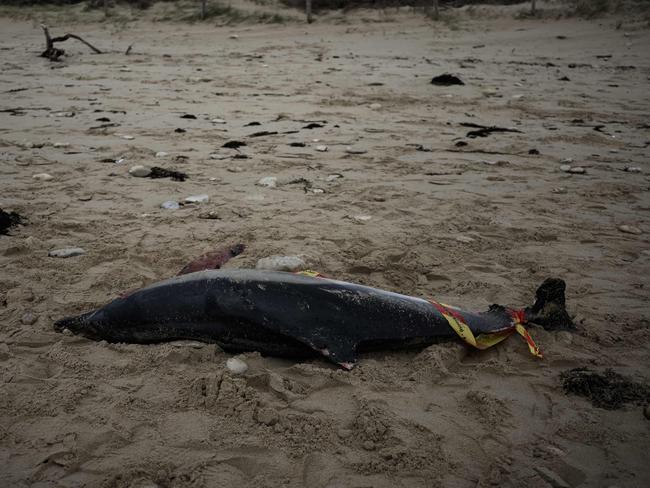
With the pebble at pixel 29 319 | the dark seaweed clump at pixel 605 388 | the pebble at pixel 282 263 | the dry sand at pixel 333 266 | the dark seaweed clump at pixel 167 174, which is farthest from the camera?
the dark seaweed clump at pixel 167 174

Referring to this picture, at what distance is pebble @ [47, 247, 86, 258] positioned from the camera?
11.1 ft

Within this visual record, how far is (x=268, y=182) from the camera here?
4.79m

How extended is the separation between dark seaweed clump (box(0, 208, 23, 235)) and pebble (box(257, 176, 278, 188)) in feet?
6.63

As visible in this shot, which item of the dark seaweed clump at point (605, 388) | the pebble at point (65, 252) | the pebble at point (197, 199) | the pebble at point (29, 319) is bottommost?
the dark seaweed clump at point (605, 388)

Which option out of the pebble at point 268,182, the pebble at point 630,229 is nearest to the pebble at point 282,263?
the pebble at point 268,182

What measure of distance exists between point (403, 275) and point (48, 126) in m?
5.45

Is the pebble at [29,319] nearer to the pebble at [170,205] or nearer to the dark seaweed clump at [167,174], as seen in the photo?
the pebble at [170,205]

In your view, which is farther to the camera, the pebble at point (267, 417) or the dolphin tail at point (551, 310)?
the dolphin tail at point (551, 310)

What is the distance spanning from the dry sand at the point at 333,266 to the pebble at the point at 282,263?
0.13 meters

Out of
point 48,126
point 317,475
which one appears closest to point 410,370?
point 317,475

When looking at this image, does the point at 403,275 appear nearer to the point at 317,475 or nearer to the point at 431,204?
the point at 431,204

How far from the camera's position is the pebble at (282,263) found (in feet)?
10.5

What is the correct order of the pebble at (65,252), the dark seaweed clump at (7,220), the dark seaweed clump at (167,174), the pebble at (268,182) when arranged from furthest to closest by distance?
1. the dark seaweed clump at (167,174)
2. the pebble at (268,182)
3. the dark seaweed clump at (7,220)
4. the pebble at (65,252)

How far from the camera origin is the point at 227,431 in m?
2.06
